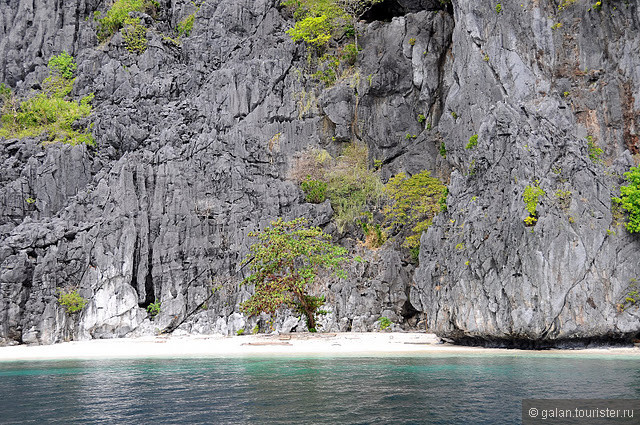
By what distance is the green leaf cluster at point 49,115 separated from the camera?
144ft

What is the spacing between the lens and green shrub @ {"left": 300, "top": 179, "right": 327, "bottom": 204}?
134 feet

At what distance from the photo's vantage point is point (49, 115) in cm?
4481

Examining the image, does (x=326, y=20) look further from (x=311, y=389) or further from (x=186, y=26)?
(x=311, y=389)

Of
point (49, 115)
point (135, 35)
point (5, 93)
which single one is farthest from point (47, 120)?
point (135, 35)

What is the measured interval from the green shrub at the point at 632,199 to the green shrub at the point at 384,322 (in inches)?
599

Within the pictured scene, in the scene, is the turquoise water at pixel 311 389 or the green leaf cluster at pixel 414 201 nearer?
the turquoise water at pixel 311 389

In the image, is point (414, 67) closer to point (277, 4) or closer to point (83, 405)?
point (277, 4)

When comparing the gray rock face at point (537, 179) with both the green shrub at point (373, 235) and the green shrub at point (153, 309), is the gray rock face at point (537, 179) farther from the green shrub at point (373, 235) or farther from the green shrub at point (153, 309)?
the green shrub at point (153, 309)

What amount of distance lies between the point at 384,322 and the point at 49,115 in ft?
109

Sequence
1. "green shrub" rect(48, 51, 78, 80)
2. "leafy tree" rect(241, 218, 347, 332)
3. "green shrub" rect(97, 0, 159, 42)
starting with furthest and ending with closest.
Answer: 1. "green shrub" rect(97, 0, 159, 42)
2. "green shrub" rect(48, 51, 78, 80)
3. "leafy tree" rect(241, 218, 347, 332)

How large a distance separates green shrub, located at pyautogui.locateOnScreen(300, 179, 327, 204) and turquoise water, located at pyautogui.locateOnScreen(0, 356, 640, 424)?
69.1ft

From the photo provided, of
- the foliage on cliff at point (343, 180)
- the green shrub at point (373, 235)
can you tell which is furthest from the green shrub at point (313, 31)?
the green shrub at point (373, 235)

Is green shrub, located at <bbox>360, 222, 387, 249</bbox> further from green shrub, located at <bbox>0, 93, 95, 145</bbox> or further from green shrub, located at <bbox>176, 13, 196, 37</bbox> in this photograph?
green shrub, located at <bbox>176, 13, 196, 37</bbox>

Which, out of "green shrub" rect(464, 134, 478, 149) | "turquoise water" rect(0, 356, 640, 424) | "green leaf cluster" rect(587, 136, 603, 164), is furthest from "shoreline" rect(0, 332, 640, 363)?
"green shrub" rect(464, 134, 478, 149)
